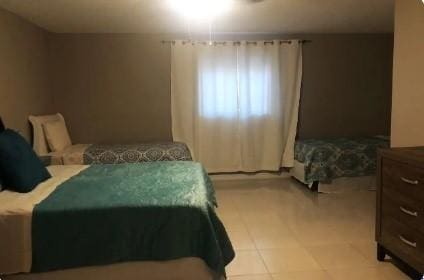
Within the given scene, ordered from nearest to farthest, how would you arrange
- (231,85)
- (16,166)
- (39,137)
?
(16,166)
(39,137)
(231,85)

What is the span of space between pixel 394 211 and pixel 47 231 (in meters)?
2.12

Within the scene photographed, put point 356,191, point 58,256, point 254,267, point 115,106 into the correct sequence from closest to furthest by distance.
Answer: point 58,256, point 254,267, point 356,191, point 115,106

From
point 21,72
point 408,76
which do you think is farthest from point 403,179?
point 21,72

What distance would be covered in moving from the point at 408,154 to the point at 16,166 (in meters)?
2.53

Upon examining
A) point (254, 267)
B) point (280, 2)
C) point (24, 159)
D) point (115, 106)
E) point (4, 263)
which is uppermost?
point (280, 2)

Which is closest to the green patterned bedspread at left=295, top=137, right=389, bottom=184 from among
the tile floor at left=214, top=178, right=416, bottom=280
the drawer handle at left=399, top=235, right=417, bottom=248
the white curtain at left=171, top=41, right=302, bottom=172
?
the tile floor at left=214, top=178, right=416, bottom=280

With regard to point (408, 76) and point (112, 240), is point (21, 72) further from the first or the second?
point (408, 76)

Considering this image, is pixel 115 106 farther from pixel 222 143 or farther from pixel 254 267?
pixel 254 267

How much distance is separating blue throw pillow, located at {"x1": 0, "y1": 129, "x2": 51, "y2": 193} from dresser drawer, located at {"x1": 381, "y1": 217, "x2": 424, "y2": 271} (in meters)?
2.41

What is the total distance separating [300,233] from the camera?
3045 millimetres

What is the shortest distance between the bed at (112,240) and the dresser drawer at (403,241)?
1.12 meters

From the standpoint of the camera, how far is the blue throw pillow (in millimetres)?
2264

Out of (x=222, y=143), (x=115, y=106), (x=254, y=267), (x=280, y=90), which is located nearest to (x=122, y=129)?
(x=115, y=106)

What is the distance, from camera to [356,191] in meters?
4.34
